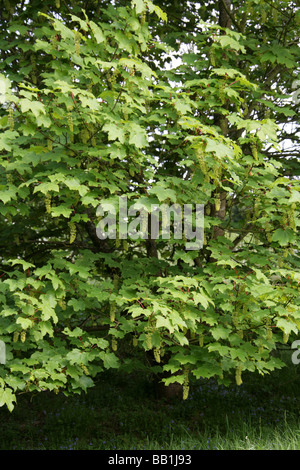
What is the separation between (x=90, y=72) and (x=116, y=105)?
0.42 meters

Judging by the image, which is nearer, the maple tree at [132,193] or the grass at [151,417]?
the maple tree at [132,193]

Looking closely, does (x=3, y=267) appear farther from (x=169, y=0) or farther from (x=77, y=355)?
(x=169, y=0)

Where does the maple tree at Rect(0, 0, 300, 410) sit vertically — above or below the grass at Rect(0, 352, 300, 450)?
above

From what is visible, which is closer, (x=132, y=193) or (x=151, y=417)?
(x=132, y=193)

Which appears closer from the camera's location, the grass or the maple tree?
the maple tree

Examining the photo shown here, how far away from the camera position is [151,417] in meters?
7.21

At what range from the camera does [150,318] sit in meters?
4.18

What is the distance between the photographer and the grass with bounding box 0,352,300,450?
633 centimetres

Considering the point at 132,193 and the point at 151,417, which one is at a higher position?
the point at 132,193

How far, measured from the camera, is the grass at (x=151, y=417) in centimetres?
633

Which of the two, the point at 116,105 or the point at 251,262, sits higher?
the point at 116,105

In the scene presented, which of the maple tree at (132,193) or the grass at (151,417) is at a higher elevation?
the maple tree at (132,193)

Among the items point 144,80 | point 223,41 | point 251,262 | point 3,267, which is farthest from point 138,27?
point 3,267

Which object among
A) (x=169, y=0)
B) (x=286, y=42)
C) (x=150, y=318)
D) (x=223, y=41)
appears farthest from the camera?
(x=169, y=0)
